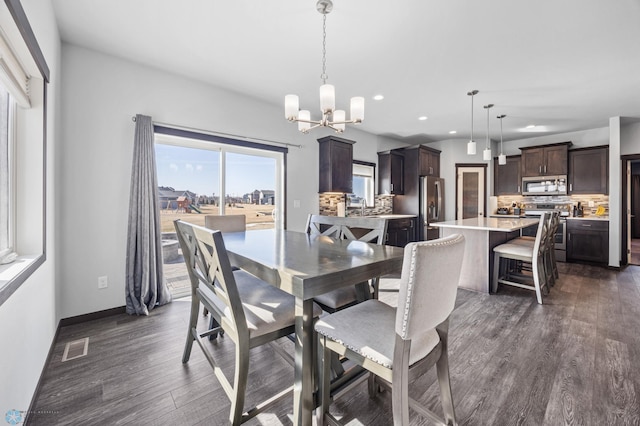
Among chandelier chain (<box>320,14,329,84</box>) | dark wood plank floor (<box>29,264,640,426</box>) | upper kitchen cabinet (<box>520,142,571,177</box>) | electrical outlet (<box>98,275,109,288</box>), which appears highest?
chandelier chain (<box>320,14,329,84</box>)

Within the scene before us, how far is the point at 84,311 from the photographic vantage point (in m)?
2.55

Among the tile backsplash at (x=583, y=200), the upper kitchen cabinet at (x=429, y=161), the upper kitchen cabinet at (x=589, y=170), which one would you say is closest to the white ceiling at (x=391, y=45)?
the upper kitchen cabinet at (x=589, y=170)

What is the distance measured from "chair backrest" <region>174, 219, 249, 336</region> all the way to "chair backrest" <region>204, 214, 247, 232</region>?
2.90 ft

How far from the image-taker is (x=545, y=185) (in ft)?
18.6

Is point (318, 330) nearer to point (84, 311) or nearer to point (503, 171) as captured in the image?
point (84, 311)

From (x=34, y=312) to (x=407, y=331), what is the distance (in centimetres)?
206

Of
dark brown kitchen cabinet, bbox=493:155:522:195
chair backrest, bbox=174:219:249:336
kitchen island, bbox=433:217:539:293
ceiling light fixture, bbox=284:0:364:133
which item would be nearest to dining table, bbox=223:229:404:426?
chair backrest, bbox=174:219:249:336

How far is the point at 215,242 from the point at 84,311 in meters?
2.41

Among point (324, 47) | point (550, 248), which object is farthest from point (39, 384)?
point (550, 248)

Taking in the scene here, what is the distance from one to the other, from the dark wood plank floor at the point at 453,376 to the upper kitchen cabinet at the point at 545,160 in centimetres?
376

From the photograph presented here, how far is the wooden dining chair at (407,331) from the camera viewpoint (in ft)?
3.16

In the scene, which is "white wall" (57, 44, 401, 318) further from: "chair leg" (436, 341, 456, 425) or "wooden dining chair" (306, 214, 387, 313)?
"chair leg" (436, 341, 456, 425)

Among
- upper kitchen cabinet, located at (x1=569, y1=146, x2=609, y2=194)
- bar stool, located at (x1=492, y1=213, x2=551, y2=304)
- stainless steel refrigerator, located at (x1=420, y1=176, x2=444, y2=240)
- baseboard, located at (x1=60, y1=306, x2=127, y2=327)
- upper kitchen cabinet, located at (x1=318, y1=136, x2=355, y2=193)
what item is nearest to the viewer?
baseboard, located at (x1=60, y1=306, x2=127, y2=327)

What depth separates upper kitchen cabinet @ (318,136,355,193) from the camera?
4.42 metres
